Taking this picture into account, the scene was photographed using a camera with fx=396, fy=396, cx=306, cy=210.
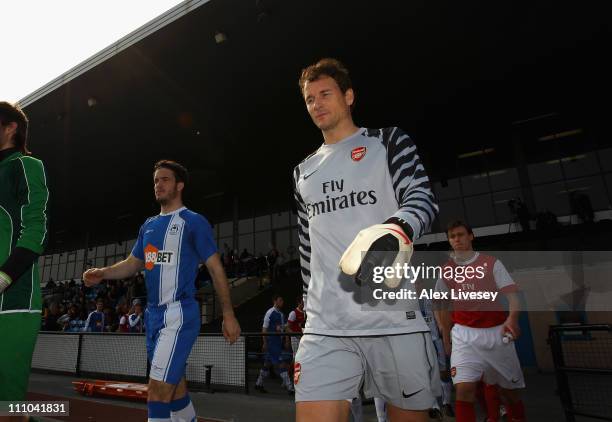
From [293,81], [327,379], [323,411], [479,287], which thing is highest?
[293,81]

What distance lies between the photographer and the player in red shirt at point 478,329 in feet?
12.3

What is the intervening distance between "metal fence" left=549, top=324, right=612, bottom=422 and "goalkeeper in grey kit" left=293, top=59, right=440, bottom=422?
2448 mm

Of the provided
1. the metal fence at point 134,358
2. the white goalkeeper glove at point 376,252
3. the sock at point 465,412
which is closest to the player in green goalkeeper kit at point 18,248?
the white goalkeeper glove at point 376,252

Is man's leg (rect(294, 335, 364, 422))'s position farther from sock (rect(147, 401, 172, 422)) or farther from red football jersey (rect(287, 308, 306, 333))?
red football jersey (rect(287, 308, 306, 333))

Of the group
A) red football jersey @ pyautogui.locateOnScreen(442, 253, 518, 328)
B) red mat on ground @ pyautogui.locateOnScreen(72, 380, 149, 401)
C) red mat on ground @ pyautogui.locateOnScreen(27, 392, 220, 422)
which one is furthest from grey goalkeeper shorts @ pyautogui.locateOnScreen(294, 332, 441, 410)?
red mat on ground @ pyautogui.locateOnScreen(72, 380, 149, 401)

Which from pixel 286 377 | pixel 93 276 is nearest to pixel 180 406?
pixel 93 276

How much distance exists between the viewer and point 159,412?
282 cm

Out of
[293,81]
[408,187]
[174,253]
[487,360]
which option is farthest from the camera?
[293,81]

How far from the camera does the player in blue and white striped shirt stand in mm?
2904

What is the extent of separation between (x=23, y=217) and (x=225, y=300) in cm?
147

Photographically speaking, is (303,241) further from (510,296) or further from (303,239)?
(510,296)

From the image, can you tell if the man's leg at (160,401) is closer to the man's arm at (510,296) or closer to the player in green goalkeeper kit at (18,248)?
the player in green goalkeeper kit at (18,248)

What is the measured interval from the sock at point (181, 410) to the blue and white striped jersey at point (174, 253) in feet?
2.50

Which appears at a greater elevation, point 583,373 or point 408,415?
point 408,415
